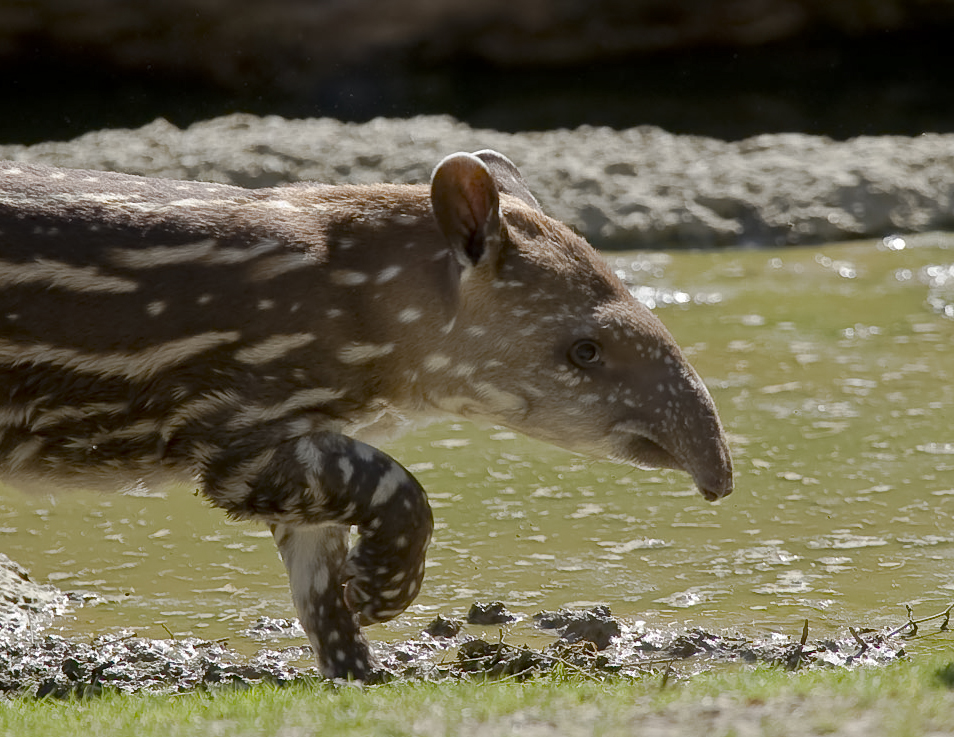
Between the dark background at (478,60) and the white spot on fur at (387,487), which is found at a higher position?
the dark background at (478,60)

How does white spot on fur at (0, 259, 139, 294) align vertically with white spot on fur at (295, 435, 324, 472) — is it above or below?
above

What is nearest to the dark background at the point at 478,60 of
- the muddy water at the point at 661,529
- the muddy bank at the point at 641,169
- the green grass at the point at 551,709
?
the muddy bank at the point at 641,169

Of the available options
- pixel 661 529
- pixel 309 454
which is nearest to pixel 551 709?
pixel 309 454

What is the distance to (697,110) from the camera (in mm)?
16781

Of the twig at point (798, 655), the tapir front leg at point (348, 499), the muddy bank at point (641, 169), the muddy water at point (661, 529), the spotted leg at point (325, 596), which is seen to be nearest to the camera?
the tapir front leg at point (348, 499)

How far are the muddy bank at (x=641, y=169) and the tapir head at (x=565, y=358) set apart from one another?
26.7 feet

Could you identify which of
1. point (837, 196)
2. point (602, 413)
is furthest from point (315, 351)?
point (837, 196)

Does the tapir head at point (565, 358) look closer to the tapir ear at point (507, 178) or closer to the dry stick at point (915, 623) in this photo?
the tapir ear at point (507, 178)

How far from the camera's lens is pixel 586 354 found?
5.85 m

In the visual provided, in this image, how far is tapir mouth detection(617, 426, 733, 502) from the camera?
5.83 m

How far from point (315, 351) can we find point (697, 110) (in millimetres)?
11779

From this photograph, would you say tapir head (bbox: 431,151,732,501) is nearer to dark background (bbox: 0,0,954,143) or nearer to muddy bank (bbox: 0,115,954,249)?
muddy bank (bbox: 0,115,954,249)

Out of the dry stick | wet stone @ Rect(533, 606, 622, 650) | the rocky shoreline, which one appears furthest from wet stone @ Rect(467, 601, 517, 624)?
the dry stick

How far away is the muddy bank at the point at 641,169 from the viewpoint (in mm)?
14180
